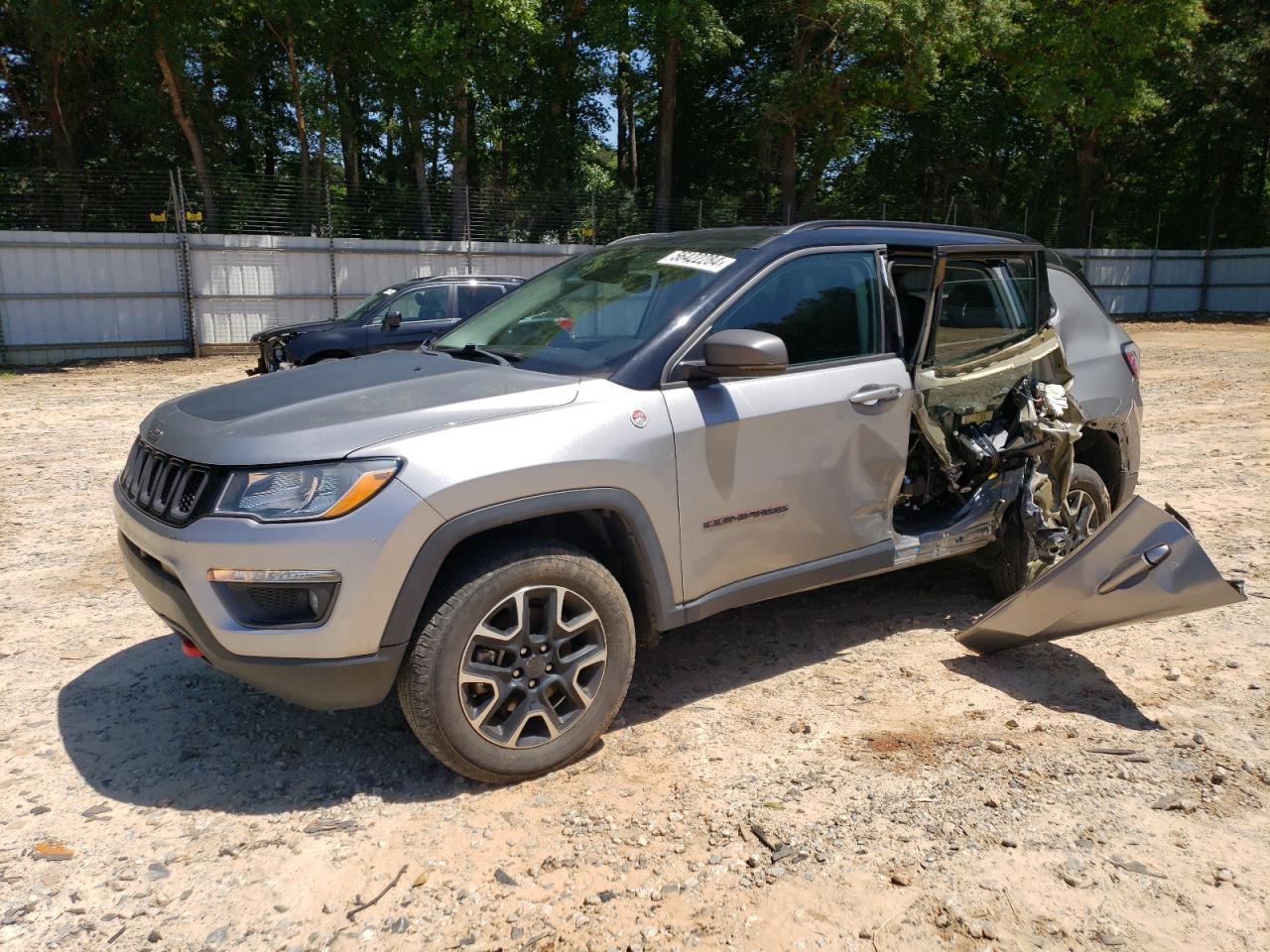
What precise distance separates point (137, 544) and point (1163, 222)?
118 ft

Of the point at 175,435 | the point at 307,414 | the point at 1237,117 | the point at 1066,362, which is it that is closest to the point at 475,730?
the point at 307,414

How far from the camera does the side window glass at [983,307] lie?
4453 millimetres

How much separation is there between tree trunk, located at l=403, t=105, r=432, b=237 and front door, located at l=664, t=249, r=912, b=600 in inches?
749

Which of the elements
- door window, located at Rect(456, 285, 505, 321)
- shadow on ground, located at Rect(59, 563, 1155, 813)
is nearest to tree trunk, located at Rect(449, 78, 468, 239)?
door window, located at Rect(456, 285, 505, 321)

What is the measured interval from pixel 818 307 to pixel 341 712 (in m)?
2.47

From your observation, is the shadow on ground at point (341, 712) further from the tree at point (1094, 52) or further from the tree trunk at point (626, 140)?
the tree trunk at point (626, 140)

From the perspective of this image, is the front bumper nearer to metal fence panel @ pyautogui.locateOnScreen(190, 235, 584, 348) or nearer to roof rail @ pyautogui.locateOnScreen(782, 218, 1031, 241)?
roof rail @ pyautogui.locateOnScreen(782, 218, 1031, 241)

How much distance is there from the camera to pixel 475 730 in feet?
10.1

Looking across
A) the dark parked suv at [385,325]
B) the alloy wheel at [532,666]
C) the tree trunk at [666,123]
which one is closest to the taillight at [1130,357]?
the alloy wheel at [532,666]

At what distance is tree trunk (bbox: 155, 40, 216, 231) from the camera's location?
65.6 ft

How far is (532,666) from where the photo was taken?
10.3 feet

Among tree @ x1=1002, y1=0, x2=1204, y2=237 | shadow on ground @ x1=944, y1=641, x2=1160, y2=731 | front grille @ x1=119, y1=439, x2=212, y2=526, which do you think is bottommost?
shadow on ground @ x1=944, y1=641, x2=1160, y2=731

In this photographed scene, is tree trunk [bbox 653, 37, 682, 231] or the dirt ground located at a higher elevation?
tree trunk [bbox 653, 37, 682, 231]

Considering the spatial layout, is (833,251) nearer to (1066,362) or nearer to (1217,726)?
(1066,362)
